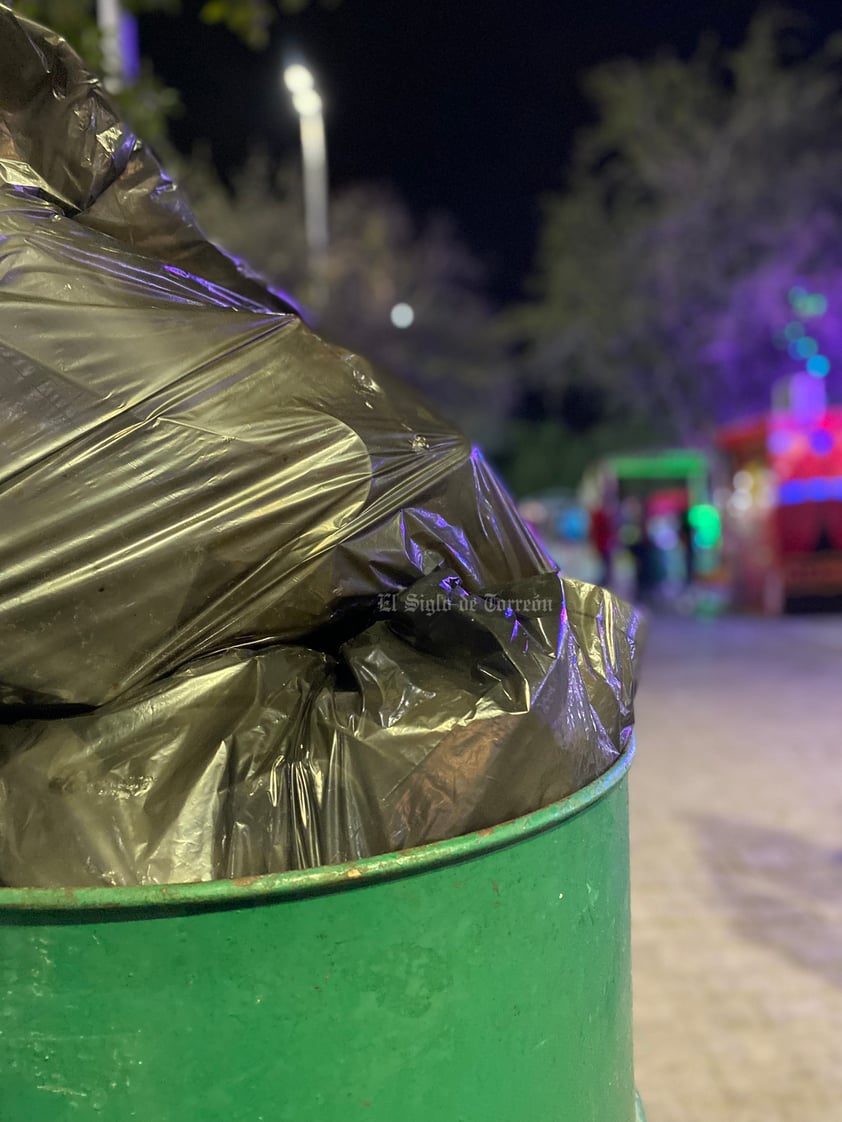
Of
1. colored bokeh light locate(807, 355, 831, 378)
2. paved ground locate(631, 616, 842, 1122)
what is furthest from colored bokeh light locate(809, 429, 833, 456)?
colored bokeh light locate(807, 355, 831, 378)

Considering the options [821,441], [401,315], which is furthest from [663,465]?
[401,315]

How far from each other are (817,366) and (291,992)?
1999 cm

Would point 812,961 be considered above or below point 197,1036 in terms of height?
below

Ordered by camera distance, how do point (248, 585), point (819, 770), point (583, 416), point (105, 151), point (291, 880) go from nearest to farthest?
point (291, 880) → point (248, 585) → point (105, 151) → point (819, 770) → point (583, 416)

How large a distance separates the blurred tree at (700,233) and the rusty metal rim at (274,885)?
2198cm

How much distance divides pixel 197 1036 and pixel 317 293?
61.1ft

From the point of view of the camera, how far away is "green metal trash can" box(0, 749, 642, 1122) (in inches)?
45.0

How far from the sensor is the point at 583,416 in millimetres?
34531

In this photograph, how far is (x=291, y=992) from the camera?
118 centimetres

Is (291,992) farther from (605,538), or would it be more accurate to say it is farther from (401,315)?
(401,315)

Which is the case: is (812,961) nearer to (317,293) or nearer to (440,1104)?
(440,1104)

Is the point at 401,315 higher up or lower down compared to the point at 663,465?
higher up

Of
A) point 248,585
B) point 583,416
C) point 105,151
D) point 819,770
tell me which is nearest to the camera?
point 248,585

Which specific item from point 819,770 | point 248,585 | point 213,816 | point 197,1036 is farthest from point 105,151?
point 819,770
